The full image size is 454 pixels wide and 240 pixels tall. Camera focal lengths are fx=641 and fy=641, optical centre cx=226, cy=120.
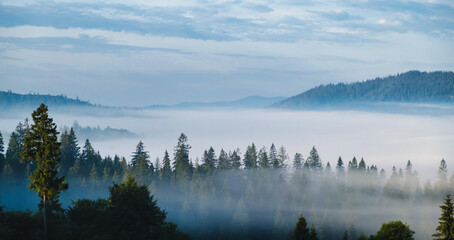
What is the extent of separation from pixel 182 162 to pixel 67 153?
32148 millimetres

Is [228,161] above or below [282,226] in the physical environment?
above

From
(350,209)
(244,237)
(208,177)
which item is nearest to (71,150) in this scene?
(208,177)

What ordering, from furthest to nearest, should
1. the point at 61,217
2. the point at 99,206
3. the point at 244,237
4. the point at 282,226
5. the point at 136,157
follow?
the point at 136,157
the point at 282,226
the point at 244,237
the point at 99,206
the point at 61,217

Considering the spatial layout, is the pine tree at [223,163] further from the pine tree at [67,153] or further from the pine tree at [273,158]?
the pine tree at [67,153]

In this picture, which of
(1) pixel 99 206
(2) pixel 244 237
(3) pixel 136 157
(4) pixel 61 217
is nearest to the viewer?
(4) pixel 61 217

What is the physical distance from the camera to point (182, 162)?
596 ft

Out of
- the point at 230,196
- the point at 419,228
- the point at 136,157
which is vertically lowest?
the point at 419,228

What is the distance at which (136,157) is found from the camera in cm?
18712

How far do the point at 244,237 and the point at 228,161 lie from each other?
1349 inches

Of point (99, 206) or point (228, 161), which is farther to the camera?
point (228, 161)

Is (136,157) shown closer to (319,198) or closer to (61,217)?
(319,198)

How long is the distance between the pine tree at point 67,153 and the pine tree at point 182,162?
28.3 metres

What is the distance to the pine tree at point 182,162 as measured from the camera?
582 ft

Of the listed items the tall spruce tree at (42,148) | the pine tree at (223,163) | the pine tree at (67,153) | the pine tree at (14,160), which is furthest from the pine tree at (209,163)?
the tall spruce tree at (42,148)
